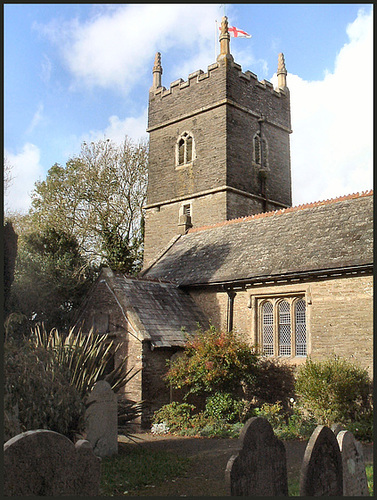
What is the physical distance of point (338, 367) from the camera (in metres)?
12.5

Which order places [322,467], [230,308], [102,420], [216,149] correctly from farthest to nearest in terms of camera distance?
[216,149], [230,308], [102,420], [322,467]

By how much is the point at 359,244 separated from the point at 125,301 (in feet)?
23.4

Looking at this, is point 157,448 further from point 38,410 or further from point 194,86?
point 194,86

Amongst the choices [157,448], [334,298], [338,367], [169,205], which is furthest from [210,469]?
[169,205]

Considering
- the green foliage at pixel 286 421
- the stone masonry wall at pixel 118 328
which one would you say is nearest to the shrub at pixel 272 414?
the green foliage at pixel 286 421

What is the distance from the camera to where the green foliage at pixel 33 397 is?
7555mm

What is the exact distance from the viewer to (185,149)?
92.7 ft

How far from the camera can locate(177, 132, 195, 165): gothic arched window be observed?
28.0m

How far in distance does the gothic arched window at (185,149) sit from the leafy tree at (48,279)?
27.0 feet

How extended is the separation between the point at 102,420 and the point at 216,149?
1988 centimetres

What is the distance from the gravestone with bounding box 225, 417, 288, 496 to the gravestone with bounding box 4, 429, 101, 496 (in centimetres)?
141

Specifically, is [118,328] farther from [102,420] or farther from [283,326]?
[102,420]

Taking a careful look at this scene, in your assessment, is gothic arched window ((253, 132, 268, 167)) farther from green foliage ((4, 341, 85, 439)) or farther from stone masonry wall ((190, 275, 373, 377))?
green foliage ((4, 341, 85, 439))

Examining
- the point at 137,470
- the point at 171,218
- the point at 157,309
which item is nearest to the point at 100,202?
the point at 171,218
